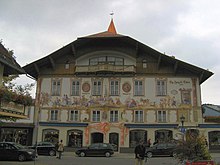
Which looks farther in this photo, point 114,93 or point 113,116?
point 114,93

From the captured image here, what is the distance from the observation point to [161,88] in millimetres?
34656

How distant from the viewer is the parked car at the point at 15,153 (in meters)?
22.1

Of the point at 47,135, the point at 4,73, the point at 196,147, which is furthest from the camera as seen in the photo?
the point at 47,135

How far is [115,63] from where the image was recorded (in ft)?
118

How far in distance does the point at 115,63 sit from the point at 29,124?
12216mm

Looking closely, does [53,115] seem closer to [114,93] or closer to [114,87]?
[114,93]

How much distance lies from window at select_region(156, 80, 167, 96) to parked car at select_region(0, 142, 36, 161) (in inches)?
673

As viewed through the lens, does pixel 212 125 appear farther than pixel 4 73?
Yes

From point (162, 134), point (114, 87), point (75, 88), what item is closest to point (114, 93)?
point (114, 87)

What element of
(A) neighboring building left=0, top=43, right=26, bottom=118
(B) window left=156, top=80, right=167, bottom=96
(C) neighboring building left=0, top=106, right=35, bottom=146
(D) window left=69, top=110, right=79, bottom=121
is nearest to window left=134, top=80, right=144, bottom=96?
(B) window left=156, top=80, right=167, bottom=96

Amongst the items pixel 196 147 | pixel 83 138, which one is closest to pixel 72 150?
pixel 83 138

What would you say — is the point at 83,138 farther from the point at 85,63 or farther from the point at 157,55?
the point at 157,55

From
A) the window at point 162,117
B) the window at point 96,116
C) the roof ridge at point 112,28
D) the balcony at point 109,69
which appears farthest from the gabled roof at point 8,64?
the roof ridge at point 112,28

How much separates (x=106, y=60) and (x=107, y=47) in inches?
61.4
